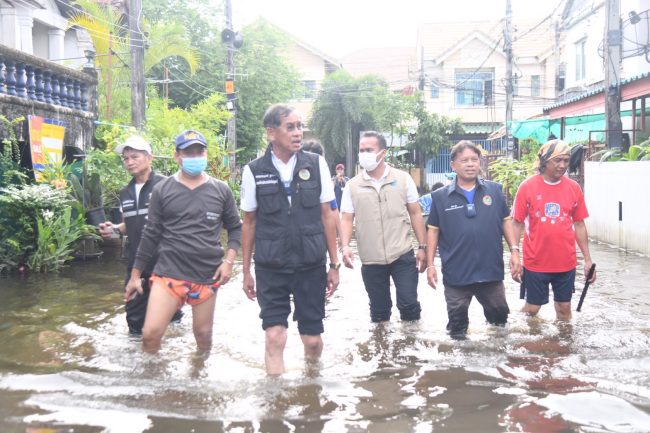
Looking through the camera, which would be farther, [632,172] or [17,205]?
[632,172]

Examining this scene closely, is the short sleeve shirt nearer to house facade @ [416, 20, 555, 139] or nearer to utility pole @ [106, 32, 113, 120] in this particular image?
utility pole @ [106, 32, 113, 120]

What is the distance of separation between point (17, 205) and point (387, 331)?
615 centimetres

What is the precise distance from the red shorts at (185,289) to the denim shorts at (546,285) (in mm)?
2817

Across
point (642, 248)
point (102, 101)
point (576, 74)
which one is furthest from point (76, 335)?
point (576, 74)

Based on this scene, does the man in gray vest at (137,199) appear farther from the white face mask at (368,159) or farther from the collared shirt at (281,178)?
the white face mask at (368,159)

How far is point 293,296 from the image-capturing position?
5.25 m

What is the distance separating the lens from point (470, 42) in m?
42.7

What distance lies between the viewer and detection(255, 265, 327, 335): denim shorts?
5.17 m

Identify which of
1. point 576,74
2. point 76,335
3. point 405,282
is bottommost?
point 76,335

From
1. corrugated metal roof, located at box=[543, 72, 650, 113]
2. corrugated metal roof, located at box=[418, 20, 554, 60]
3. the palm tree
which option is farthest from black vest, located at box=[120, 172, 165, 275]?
corrugated metal roof, located at box=[418, 20, 554, 60]

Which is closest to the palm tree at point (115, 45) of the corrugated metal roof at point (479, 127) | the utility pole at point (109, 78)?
the utility pole at point (109, 78)

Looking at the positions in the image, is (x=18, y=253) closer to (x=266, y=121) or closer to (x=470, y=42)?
(x=266, y=121)

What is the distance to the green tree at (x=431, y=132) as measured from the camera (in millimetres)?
37250

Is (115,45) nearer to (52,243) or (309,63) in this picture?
(52,243)
